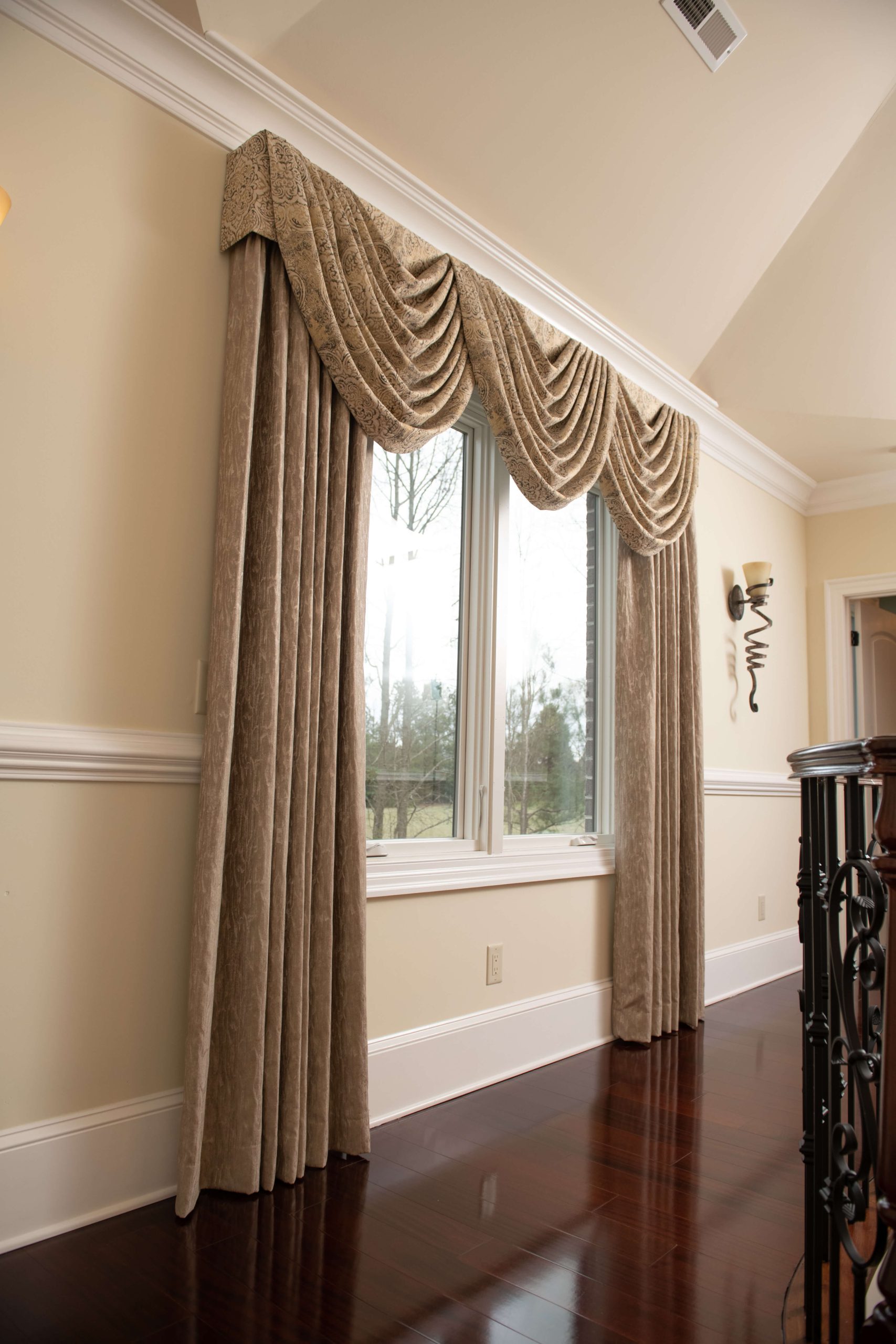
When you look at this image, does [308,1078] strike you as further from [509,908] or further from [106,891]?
[509,908]

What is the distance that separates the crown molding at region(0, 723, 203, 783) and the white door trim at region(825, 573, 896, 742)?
3965mm

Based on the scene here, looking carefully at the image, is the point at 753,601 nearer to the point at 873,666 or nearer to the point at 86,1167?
the point at 873,666

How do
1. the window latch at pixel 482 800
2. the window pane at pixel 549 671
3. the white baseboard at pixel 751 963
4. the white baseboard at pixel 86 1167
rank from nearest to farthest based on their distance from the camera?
the white baseboard at pixel 86 1167, the window latch at pixel 482 800, the window pane at pixel 549 671, the white baseboard at pixel 751 963

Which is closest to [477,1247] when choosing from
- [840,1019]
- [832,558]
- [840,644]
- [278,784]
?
[840,1019]

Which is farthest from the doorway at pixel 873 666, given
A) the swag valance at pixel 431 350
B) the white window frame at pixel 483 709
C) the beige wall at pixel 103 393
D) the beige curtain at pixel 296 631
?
the beige wall at pixel 103 393

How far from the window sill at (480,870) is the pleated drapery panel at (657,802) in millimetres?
163

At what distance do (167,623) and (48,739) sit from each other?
1.19ft

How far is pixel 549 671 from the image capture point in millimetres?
3268

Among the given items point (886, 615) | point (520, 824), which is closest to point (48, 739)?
point (520, 824)

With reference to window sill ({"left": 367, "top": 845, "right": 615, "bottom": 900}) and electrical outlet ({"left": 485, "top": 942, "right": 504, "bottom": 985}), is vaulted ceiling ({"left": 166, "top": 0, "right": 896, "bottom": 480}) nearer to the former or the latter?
window sill ({"left": 367, "top": 845, "right": 615, "bottom": 900})

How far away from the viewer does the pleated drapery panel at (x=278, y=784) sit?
1859mm

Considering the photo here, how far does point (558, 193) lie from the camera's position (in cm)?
285

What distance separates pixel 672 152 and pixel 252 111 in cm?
151

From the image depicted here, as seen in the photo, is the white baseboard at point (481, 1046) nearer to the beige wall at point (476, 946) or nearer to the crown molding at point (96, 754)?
the beige wall at point (476, 946)
